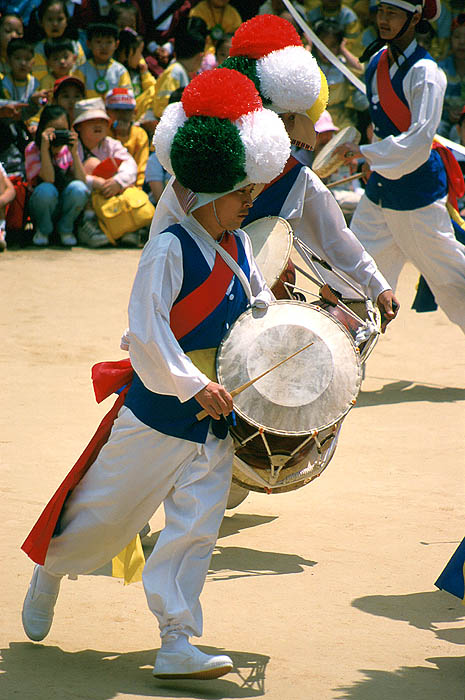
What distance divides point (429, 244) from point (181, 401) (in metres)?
3.58

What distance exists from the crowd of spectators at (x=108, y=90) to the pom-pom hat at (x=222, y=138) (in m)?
6.19

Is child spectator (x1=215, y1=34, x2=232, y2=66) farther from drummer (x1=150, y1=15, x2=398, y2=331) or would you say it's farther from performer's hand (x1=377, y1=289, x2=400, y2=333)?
performer's hand (x1=377, y1=289, x2=400, y2=333)

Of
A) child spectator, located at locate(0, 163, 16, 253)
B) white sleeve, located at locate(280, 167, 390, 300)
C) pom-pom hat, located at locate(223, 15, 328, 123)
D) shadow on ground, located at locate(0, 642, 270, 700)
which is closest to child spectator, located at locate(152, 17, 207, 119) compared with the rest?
child spectator, located at locate(0, 163, 16, 253)

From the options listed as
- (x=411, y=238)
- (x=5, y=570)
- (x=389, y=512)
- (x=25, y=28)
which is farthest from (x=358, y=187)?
(x=5, y=570)

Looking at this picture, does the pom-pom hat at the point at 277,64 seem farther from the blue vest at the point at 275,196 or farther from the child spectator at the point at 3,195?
the child spectator at the point at 3,195

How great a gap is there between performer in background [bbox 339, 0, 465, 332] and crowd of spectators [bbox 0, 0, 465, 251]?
3049 millimetres

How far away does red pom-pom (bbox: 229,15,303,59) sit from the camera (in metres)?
4.20

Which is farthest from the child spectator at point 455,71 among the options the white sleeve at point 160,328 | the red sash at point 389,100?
the white sleeve at point 160,328

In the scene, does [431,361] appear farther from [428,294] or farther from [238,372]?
[238,372]

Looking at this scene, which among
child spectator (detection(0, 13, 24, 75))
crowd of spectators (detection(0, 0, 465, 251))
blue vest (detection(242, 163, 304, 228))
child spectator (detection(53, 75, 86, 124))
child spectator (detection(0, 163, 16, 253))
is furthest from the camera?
child spectator (detection(0, 13, 24, 75))

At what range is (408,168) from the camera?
6.33 metres

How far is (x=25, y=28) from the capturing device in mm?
11312

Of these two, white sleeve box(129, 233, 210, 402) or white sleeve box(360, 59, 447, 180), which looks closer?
white sleeve box(129, 233, 210, 402)

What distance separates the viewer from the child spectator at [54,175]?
9664 mm
